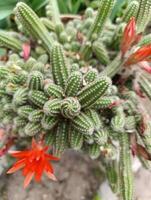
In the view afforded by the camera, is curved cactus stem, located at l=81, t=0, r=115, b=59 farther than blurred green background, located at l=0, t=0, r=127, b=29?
No

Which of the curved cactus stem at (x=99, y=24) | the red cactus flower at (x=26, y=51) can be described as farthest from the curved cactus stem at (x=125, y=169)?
the red cactus flower at (x=26, y=51)

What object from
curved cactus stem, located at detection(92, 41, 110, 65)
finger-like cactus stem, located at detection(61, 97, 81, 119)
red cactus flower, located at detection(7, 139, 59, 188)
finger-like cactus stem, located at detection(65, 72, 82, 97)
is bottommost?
red cactus flower, located at detection(7, 139, 59, 188)

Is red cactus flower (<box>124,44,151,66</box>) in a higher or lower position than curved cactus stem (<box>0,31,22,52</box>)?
lower

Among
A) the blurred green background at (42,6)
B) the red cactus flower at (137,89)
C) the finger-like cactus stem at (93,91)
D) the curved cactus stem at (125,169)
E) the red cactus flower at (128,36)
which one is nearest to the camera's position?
the finger-like cactus stem at (93,91)

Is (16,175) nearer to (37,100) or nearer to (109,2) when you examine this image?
(37,100)

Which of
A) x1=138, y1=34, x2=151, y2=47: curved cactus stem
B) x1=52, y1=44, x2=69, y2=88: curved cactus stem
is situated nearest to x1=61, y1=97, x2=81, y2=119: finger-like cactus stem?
x1=52, y1=44, x2=69, y2=88: curved cactus stem

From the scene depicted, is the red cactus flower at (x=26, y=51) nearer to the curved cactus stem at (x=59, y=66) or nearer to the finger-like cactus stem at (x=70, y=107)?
the curved cactus stem at (x=59, y=66)

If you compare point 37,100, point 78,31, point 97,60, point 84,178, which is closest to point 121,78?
point 97,60

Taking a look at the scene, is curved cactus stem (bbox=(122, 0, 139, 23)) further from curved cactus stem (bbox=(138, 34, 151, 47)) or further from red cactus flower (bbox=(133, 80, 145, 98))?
red cactus flower (bbox=(133, 80, 145, 98))

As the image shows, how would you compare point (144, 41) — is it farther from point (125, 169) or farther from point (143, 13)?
point (125, 169)
